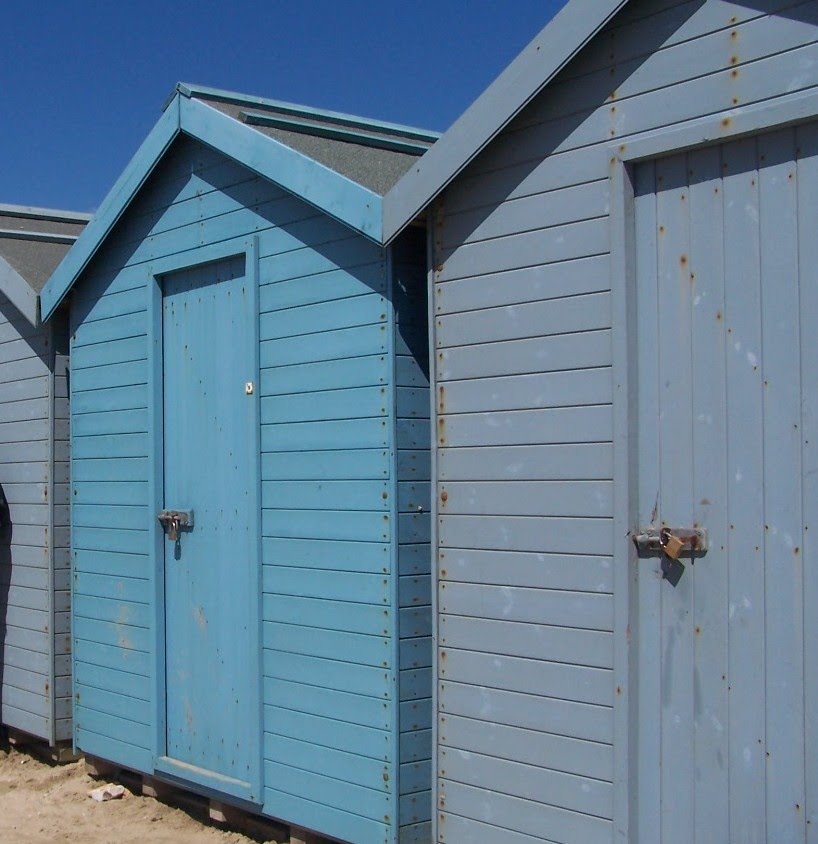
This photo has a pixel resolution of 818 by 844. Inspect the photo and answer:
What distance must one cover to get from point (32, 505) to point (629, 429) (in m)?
4.65

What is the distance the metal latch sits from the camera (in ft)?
12.6

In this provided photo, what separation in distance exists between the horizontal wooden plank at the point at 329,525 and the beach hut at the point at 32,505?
7.35 feet

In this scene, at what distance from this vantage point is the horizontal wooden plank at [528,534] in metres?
4.11

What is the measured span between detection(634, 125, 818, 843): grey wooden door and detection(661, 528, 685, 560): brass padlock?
0.05 metres

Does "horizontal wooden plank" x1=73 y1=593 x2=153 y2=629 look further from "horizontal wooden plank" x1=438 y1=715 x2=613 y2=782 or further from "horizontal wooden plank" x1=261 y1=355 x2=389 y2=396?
"horizontal wooden plank" x1=438 y1=715 x2=613 y2=782

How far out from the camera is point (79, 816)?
646 centimetres

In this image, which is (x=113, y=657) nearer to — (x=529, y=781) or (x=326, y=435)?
(x=326, y=435)

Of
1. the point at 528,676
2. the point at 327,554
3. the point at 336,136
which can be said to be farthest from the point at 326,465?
the point at 336,136

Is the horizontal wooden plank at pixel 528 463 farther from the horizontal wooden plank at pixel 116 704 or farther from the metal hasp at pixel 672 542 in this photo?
the horizontal wooden plank at pixel 116 704

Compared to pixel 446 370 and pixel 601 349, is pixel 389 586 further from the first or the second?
pixel 601 349

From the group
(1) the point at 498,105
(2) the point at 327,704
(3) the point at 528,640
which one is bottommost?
(2) the point at 327,704

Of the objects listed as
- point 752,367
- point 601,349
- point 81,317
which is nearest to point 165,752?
point 81,317

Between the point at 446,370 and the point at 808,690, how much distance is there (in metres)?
1.85

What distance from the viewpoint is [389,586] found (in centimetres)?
486
